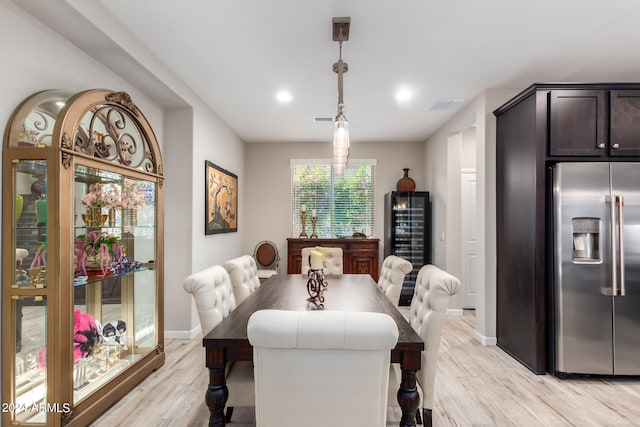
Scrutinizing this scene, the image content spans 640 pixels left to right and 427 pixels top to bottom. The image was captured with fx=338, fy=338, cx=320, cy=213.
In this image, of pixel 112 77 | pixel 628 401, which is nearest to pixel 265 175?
pixel 112 77

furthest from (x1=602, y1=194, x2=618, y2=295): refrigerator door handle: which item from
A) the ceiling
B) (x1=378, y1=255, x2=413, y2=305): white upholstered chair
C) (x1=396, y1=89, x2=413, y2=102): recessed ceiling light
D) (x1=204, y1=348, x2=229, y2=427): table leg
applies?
(x1=204, y1=348, x2=229, y2=427): table leg

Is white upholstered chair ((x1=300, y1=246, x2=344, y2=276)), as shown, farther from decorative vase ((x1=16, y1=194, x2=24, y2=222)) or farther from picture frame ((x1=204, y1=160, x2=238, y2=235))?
decorative vase ((x1=16, y1=194, x2=24, y2=222))

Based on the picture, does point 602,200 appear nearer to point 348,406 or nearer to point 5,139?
point 348,406

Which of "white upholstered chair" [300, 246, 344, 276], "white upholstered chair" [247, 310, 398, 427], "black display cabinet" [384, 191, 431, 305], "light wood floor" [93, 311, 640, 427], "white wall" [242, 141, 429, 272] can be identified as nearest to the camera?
"white upholstered chair" [247, 310, 398, 427]

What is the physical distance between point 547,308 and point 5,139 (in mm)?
3938

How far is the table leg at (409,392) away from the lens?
4.72 feet

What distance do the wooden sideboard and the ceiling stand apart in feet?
6.99

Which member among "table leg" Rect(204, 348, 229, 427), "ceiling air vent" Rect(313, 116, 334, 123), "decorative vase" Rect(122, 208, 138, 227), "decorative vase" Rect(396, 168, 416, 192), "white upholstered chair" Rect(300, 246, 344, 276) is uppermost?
"ceiling air vent" Rect(313, 116, 334, 123)

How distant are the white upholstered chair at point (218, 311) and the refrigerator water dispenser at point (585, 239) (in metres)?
2.67

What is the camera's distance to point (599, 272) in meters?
2.71

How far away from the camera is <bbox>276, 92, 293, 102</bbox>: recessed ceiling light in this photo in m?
3.64

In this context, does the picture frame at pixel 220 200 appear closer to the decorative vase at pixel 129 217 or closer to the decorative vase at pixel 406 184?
the decorative vase at pixel 129 217

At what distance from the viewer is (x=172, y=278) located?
3666 mm

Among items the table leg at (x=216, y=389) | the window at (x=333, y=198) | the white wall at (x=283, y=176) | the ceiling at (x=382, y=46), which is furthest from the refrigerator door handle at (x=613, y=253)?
the window at (x=333, y=198)
